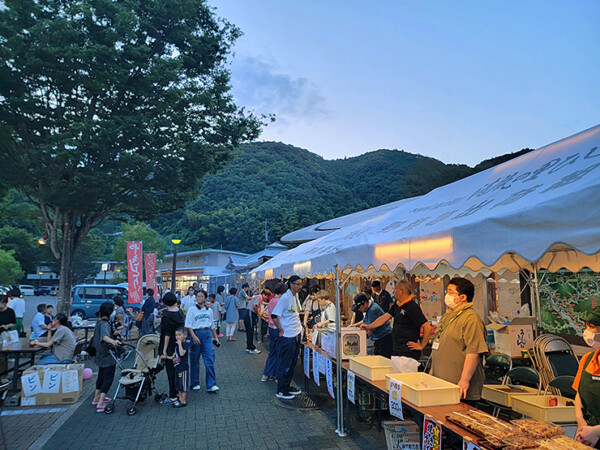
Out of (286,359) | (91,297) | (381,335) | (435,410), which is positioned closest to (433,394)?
(435,410)

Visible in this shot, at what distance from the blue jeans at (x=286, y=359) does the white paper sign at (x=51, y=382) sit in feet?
11.9

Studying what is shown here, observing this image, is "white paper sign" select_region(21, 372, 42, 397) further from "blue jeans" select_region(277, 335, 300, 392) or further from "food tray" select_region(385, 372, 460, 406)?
"food tray" select_region(385, 372, 460, 406)

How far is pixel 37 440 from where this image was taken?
5.00m

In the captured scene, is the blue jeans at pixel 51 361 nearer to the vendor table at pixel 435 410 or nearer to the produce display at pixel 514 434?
the vendor table at pixel 435 410

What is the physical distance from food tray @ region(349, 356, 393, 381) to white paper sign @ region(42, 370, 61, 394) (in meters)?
4.94

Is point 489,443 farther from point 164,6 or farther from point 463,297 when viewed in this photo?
point 164,6

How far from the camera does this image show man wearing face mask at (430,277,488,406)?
339cm

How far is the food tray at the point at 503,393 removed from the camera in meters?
4.19

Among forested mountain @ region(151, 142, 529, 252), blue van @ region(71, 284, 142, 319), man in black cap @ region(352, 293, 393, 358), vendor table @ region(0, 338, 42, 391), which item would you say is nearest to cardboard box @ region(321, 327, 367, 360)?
man in black cap @ region(352, 293, 393, 358)

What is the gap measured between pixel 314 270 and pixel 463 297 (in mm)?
2919

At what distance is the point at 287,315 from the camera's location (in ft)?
21.5

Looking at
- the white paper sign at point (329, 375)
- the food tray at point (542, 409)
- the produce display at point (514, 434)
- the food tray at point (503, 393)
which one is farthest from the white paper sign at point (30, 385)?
the food tray at point (542, 409)

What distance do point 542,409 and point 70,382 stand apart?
265 inches

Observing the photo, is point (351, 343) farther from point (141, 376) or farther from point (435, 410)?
point (141, 376)
